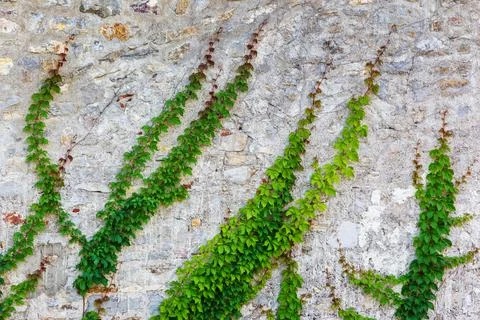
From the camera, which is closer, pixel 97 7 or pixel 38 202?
pixel 38 202

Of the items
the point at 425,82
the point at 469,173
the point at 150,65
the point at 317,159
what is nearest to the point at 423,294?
the point at 469,173

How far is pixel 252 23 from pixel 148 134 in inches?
43.6

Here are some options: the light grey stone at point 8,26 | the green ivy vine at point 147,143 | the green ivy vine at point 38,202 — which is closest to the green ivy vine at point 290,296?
the green ivy vine at point 147,143

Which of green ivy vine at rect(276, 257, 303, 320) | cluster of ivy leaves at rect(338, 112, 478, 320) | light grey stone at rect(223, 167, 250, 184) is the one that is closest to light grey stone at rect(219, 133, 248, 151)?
light grey stone at rect(223, 167, 250, 184)

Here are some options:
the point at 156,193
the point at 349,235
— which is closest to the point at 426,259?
the point at 349,235

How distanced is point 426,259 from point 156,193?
1.88 metres

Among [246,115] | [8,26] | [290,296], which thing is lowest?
[290,296]

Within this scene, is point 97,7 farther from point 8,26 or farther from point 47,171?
point 47,171

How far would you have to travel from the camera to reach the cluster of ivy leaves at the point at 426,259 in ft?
13.6

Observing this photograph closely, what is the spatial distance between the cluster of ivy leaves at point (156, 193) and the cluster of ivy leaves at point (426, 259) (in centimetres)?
128

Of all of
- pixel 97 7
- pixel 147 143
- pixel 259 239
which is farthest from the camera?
pixel 97 7

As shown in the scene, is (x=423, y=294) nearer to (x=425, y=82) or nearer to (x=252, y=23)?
(x=425, y=82)

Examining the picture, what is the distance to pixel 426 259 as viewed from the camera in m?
4.16

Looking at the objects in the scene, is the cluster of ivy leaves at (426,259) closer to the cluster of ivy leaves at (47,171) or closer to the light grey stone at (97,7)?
the cluster of ivy leaves at (47,171)
